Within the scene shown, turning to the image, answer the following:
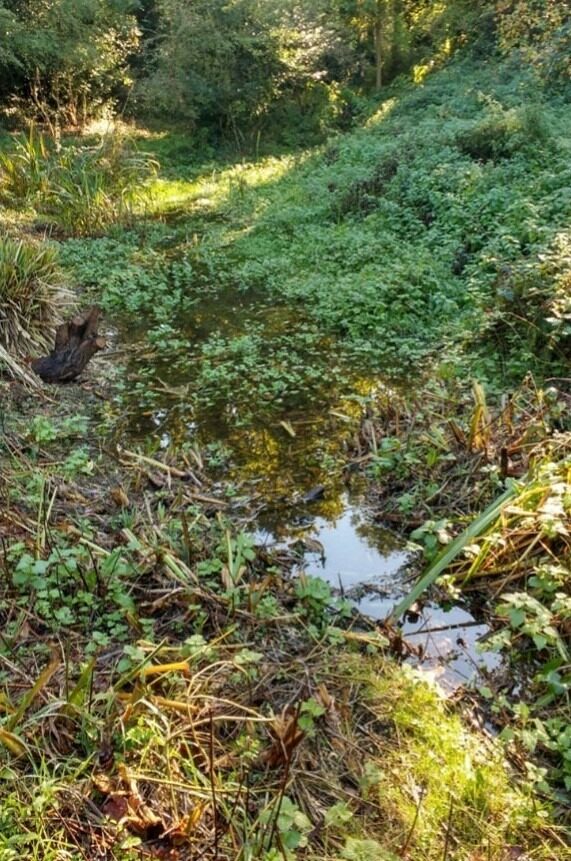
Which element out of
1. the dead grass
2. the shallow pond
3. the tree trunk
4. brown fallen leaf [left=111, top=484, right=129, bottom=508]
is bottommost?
the shallow pond

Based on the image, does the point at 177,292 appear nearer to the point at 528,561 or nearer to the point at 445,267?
the point at 445,267

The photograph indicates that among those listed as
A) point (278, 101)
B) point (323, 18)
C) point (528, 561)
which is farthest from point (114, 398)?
point (323, 18)

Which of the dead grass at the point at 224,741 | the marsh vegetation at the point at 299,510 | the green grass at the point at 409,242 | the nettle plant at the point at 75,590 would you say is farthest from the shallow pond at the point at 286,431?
the nettle plant at the point at 75,590

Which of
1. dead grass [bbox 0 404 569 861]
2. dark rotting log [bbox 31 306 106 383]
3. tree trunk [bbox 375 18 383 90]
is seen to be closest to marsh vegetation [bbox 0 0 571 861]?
dead grass [bbox 0 404 569 861]

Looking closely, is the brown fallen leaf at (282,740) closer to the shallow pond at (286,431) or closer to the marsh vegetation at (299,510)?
the marsh vegetation at (299,510)

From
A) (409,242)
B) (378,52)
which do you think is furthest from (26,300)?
(378,52)

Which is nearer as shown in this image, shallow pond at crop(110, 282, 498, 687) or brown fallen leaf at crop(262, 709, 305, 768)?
brown fallen leaf at crop(262, 709, 305, 768)

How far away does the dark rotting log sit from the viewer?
5105 millimetres

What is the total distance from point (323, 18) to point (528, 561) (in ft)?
55.5

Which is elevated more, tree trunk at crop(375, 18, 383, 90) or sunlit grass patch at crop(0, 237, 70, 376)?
tree trunk at crop(375, 18, 383, 90)

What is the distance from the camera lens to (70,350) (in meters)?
5.14

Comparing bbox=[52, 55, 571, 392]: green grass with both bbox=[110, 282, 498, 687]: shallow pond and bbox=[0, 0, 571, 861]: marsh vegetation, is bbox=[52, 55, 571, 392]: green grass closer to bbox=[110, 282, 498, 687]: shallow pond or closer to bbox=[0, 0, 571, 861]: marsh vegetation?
bbox=[0, 0, 571, 861]: marsh vegetation

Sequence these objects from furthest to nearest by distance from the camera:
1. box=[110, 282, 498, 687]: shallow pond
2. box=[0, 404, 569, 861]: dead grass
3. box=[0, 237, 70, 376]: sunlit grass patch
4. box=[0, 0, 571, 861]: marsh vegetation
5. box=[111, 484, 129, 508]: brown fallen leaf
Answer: box=[0, 237, 70, 376]: sunlit grass patch → box=[111, 484, 129, 508]: brown fallen leaf → box=[110, 282, 498, 687]: shallow pond → box=[0, 0, 571, 861]: marsh vegetation → box=[0, 404, 569, 861]: dead grass

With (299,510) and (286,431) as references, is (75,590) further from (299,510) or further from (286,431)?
(286,431)
